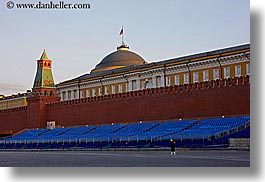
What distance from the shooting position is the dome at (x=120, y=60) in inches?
1649

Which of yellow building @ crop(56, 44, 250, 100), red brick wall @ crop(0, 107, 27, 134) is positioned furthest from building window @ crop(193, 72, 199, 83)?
red brick wall @ crop(0, 107, 27, 134)

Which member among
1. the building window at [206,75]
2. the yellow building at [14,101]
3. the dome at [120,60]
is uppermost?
the dome at [120,60]

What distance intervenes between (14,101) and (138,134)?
28.5 metres

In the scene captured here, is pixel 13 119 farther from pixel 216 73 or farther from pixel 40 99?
pixel 216 73

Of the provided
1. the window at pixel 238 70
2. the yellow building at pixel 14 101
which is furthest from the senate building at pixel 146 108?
the yellow building at pixel 14 101

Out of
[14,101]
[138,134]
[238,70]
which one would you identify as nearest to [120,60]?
[14,101]

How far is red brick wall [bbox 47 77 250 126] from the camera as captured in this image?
81.6 feet

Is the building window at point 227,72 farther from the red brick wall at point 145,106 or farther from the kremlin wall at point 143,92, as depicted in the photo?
the red brick wall at point 145,106

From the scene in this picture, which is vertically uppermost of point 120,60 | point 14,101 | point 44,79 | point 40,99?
point 120,60

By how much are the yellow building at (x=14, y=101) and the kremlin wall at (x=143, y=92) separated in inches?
371

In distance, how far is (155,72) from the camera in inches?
1326

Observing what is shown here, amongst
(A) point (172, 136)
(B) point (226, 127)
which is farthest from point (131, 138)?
(B) point (226, 127)

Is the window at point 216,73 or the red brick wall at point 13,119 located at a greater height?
the window at point 216,73

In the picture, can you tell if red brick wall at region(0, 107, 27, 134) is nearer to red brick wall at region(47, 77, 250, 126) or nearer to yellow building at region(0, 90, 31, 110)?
red brick wall at region(47, 77, 250, 126)
